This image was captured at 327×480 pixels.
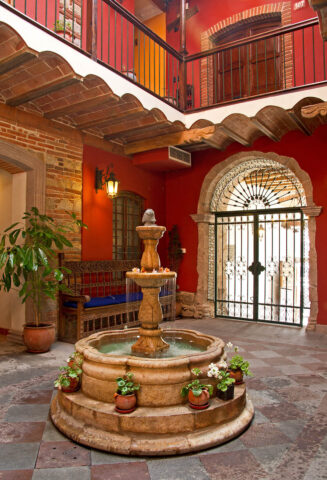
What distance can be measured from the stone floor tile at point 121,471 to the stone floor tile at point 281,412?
4.08 feet

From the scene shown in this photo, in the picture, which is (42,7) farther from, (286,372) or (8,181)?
(286,372)

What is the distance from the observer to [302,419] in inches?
122

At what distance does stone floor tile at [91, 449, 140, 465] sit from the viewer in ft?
8.11

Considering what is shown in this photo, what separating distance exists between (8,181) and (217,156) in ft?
13.4

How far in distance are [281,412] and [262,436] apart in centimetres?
51

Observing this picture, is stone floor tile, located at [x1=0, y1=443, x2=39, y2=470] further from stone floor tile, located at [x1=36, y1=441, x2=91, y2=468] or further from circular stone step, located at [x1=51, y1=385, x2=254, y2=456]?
circular stone step, located at [x1=51, y1=385, x2=254, y2=456]

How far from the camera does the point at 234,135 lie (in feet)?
22.4

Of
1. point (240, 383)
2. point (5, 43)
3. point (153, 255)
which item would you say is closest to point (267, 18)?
point (5, 43)

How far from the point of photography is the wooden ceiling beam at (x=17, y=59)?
13.3ft

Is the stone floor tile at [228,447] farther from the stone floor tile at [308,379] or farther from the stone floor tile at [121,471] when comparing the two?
the stone floor tile at [308,379]

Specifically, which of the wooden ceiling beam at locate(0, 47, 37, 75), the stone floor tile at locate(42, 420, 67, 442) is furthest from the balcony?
the stone floor tile at locate(42, 420, 67, 442)

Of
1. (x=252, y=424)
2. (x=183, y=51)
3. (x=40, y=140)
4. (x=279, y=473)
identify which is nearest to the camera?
(x=279, y=473)

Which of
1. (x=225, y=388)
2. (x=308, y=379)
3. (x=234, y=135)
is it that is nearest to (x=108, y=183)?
(x=234, y=135)

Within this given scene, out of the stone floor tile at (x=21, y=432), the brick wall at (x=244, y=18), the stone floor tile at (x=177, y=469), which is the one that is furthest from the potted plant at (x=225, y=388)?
the brick wall at (x=244, y=18)
